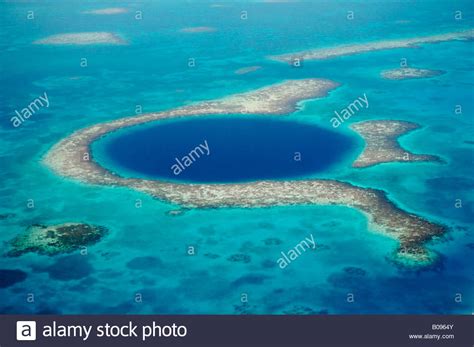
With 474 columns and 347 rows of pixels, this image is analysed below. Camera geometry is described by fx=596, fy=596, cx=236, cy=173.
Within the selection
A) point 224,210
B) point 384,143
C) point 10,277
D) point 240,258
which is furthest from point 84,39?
point 240,258

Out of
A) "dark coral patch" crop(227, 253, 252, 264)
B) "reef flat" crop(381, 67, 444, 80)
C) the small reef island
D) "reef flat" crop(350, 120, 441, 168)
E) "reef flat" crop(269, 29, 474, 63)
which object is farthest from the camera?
"reef flat" crop(269, 29, 474, 63)

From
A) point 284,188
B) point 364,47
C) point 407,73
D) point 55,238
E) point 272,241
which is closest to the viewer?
point 272,241

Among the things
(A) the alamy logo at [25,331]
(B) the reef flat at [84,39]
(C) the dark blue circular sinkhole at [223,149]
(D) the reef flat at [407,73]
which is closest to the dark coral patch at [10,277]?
(A) the alamy logo at [25,331]

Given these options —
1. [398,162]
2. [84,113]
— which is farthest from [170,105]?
[398,162]

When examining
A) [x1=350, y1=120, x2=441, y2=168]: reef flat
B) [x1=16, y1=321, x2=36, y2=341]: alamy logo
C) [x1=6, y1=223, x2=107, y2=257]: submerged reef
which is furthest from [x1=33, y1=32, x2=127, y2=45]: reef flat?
[x1=16, y1=321, x2=36, y2=341]: alamy logo

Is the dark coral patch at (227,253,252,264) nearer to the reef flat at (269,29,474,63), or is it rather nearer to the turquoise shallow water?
the turquoise shallow water

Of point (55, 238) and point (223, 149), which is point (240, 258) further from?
point (223, 149)
